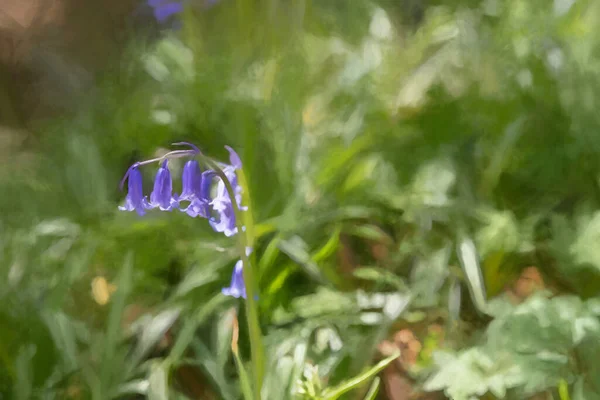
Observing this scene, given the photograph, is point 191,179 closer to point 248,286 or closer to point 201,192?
point 201,192

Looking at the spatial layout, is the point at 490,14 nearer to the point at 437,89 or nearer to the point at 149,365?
the point at 437,89

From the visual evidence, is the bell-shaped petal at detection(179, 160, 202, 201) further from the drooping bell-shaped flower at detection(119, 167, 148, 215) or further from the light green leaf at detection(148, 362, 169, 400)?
the light green leaf at detection(148, 362, 169, 400)

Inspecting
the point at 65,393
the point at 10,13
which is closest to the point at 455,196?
the point at 65,393

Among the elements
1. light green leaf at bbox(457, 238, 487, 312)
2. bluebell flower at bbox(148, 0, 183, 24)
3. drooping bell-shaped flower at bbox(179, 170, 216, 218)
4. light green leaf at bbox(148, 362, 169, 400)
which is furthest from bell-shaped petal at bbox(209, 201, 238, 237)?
bluebell flower at bbox(148, 0, 183, 24)

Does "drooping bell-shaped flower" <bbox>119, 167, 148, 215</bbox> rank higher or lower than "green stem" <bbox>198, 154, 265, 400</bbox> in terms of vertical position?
higher

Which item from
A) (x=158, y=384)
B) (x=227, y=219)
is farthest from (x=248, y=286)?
(x=158, y=384)

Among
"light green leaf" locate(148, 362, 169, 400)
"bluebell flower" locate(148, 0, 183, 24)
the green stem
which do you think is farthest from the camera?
"bluebell flower" locate(148, 0, 183, 24)

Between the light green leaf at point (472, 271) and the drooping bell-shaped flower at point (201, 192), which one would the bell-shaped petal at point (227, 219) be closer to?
the drooping bell-shaped flower at point (201, 192)
